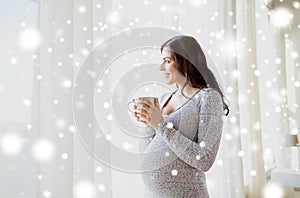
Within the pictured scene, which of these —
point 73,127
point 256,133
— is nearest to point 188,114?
point 73,127

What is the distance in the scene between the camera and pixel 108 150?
3.18 ft

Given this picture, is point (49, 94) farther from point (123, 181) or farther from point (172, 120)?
point (123, 181)

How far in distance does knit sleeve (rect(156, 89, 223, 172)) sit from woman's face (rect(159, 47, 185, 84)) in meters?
0.12

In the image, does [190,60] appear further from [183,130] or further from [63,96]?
[63,96]

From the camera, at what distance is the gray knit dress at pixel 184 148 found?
972mm

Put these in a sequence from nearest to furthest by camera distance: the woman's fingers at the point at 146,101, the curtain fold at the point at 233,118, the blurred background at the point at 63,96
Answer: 1. the blurred background at the point at 63,96
2. the woman's fingers at the point at 146,101
3. the curtain fold at the point at 233,118

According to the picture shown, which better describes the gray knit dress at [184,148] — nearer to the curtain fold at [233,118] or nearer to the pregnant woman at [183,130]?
the pregnant woman at [183,130]

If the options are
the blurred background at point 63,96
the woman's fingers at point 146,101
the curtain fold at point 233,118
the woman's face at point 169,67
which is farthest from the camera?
the curtain fold at point 233,118

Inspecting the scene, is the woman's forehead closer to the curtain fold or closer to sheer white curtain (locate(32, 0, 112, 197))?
sheer white curtain (locate(32, 0, 112, 197))

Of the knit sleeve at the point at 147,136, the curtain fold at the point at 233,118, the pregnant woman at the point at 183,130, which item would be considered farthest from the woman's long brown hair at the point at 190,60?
the curtain fold at the point at 233,118

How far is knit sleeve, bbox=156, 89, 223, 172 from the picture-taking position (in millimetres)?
963

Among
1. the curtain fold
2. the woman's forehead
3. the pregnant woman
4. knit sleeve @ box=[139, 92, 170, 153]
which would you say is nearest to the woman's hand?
the pregnant woman

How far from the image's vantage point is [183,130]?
1.04 m

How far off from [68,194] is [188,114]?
16.7 inches
